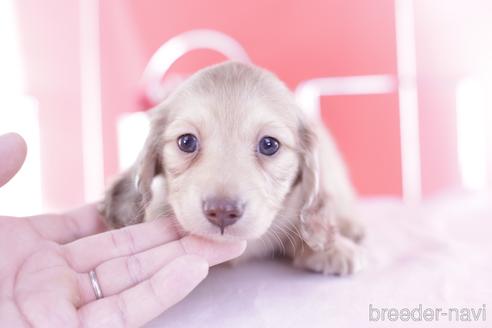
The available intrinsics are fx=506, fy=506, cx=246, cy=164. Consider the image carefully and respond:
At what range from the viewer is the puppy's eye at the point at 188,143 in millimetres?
1350

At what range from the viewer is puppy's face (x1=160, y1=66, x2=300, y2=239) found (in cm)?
115

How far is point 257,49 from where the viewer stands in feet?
12.8

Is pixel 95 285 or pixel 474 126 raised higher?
pixel 474 126

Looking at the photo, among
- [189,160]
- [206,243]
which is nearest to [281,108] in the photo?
[189,160]

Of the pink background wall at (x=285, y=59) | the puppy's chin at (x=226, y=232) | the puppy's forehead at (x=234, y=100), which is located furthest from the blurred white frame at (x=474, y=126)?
the puppy's chin at (x=226, y=232)

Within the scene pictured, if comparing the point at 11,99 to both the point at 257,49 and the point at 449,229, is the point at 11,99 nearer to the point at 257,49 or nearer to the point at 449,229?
the point at 257,49

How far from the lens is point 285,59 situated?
395cm

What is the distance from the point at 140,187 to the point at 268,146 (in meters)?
0.40

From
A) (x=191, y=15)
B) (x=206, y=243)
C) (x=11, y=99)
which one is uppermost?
(x=191, y=15)

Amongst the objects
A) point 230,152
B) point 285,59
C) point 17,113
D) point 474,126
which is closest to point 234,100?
point 230,152

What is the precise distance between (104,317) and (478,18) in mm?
3939

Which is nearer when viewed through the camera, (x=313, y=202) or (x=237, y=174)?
(x=237, y=174)

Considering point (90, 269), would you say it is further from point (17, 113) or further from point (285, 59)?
point (285, 59)

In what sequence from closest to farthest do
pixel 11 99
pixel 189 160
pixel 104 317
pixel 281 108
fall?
pixel 104 317
pixel 189 160
pixel 281 108
pixel 11 99
